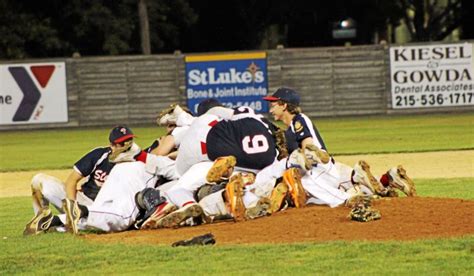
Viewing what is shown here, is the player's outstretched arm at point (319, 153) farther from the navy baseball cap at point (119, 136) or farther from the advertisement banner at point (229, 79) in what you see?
the advertisement banner at point (229, 79)

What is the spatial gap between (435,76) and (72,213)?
76.3ft

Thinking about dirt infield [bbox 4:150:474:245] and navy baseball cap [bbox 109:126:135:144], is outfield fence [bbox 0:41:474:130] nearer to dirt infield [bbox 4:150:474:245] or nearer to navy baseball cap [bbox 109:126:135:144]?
dirt infield [bbox 4:150:474:245]

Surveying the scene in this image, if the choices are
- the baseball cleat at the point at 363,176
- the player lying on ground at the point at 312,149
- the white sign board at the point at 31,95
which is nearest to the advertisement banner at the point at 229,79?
the white sign board at the point at 31,95

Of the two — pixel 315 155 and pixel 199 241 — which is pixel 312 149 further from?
pixel 199 241

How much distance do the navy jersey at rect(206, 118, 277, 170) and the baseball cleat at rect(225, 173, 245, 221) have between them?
554 millimetres

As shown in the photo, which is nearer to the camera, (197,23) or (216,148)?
(216,148)

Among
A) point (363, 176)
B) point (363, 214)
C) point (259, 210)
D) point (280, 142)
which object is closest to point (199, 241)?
point (259, 210)

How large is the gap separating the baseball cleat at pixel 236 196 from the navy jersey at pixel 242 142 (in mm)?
554

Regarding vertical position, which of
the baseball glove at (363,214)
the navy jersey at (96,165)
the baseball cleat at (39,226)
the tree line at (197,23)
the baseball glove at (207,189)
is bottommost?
the baseball cleat at (39,226)

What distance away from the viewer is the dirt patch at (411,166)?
62.3 feet

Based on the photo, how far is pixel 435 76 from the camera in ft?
112

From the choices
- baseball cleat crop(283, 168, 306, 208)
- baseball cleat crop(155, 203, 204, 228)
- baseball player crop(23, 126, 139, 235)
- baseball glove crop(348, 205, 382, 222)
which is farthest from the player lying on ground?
baseball player crop(23, 126, 139, 235)

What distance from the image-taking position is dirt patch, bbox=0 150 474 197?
1898 centimetres

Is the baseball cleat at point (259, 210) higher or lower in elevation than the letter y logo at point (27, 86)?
lower
